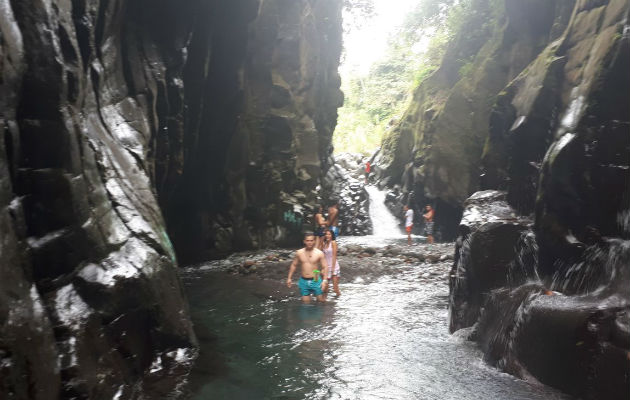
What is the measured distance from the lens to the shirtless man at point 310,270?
9.47m

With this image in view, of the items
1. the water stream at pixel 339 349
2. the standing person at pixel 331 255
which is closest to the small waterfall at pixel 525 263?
the water stream at pixel 339 349

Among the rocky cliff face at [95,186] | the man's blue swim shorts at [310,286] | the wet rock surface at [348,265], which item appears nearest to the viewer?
the rocky cliff face at [95,186]

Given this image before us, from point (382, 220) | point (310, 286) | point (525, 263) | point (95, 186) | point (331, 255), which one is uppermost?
point (95, 186)

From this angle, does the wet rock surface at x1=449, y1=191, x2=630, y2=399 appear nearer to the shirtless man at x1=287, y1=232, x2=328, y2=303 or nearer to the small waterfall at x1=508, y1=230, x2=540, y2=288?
the small waterfall at x1=508, y1=230, x2=540, y2=288

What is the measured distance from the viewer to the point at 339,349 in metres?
7.19

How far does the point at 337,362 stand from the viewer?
21.7 ft

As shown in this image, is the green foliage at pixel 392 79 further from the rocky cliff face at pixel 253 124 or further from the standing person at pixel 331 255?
the standing person at pixel 331 255

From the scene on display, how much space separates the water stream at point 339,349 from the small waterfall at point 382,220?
14122 mm

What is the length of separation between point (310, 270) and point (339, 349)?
2.67 metres

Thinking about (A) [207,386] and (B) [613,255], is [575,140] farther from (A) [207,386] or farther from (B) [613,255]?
(A) [207,386]

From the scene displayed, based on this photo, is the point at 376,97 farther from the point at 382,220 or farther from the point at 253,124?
the point at 253,124

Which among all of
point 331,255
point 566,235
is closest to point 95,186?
point 331,255

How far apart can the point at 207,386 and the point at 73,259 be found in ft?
7.11

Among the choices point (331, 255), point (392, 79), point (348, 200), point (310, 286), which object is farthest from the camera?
point (392, 79)
